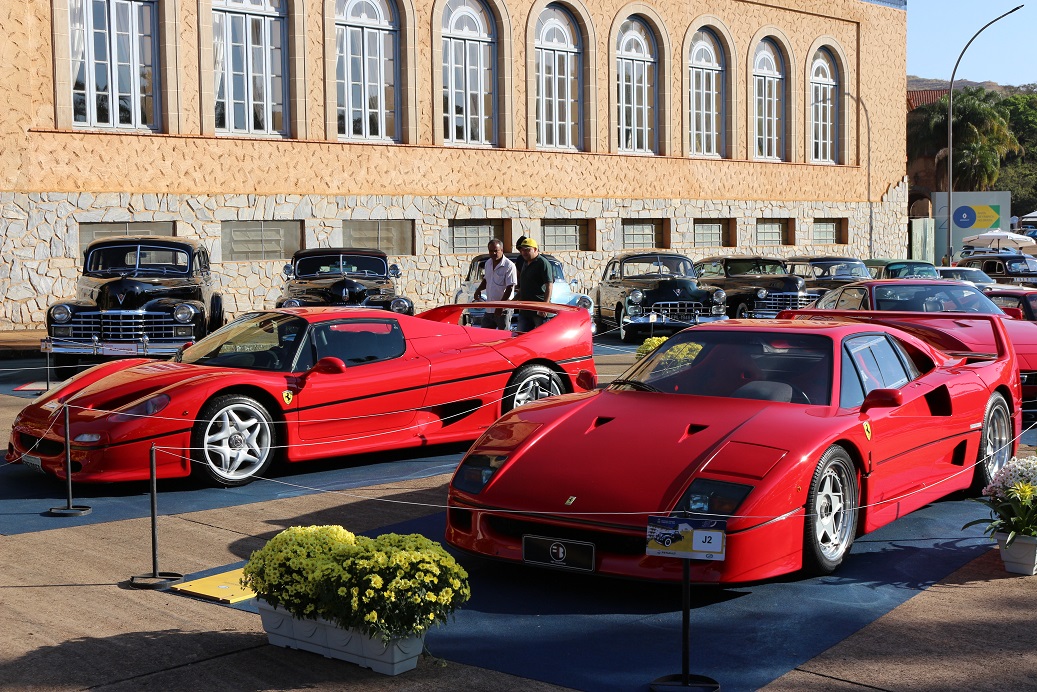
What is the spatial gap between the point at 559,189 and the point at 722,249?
7.29m

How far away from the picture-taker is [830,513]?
21.0 ft

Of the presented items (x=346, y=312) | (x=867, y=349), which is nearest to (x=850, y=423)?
(x=867, y=349)

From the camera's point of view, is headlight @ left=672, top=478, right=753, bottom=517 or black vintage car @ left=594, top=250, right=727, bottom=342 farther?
black vintage car @ left=594, top=250, right=727, bottom=342

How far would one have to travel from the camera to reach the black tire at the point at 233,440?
28.3 ft

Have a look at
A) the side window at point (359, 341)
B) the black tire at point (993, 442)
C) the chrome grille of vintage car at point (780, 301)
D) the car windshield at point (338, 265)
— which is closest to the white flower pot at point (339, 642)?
the side window at point (359, 341)

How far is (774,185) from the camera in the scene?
38969 mm

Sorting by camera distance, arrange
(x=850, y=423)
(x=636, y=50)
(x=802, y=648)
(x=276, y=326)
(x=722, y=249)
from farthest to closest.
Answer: (x=722, y=249), (x=636, y=50), (x=276, y=326), (x=850, y=423), (x=802, y=648)

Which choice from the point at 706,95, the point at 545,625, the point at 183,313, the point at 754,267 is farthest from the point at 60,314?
the point at 706,95

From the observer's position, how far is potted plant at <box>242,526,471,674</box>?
489 centimetres

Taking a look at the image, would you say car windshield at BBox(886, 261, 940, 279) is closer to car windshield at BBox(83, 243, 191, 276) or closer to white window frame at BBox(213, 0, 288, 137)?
white window frame at BBox(213, 0, 288, 137)

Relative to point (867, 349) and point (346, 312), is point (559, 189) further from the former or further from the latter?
point (867, 349)

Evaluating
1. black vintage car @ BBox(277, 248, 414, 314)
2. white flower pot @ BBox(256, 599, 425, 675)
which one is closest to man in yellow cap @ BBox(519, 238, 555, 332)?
black vintage car @ BBox(277, 248, 414, 314)

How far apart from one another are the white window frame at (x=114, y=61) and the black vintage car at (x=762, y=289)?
11715 mm

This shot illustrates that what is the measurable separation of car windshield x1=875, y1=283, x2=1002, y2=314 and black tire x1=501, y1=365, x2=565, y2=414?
4.66m
